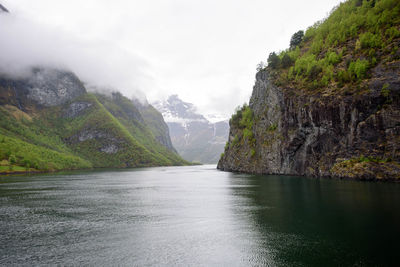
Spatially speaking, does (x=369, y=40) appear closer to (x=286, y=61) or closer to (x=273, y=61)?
(x=286, y=61)

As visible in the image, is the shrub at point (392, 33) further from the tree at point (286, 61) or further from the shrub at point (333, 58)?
the tree at point (286, 61)

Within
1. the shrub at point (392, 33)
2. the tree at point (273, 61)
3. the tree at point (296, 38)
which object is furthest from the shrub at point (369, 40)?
the tree at point (296, 38)

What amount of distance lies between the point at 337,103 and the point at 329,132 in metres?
9.99

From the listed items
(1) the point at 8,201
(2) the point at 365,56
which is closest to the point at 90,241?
(1) the point at 8,201

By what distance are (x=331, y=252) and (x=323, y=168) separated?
2879 inches

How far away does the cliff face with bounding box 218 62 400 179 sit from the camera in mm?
68250

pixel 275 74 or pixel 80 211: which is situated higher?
pixel 275 74

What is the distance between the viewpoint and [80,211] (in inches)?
1588

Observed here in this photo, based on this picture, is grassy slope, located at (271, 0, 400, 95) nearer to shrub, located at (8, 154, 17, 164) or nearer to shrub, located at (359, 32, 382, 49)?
shrub, located at (359, 32, 382, 49)

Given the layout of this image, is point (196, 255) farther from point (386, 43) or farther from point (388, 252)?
point (386, 43)

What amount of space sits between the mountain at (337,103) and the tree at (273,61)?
330mm

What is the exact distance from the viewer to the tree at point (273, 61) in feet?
414

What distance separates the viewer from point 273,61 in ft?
417

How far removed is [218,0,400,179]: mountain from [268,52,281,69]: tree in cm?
33
